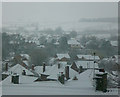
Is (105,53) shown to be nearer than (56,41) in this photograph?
Yes

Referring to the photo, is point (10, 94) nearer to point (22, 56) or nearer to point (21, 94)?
point (21, 94)

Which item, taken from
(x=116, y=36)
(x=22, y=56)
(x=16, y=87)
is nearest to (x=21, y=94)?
(x=16, y=87)

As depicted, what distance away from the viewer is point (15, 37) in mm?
7375

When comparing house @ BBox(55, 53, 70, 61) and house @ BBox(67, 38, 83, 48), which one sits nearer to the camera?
house @ BBox(55, 53, 70, 61)

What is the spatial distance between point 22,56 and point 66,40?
2.31 m

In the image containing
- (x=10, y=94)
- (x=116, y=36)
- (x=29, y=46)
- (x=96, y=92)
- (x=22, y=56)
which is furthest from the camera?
(x=29, y=46)

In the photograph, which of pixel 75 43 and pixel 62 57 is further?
pixel 75 43

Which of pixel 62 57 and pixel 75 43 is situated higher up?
pixel 75 43

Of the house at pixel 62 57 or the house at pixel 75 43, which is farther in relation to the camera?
the house at pixel 75 43

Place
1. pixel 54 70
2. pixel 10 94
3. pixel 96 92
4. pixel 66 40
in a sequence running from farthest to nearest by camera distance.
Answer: pixel 66 40
pixel 54 70
pixel 96 92
pixel 10 94

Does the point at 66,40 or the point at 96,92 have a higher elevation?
the point at 66,40

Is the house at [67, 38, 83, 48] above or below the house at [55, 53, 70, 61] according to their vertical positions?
above

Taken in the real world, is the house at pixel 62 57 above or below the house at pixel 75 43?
below

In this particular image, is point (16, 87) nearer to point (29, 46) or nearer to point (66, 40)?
point (29, 46)
